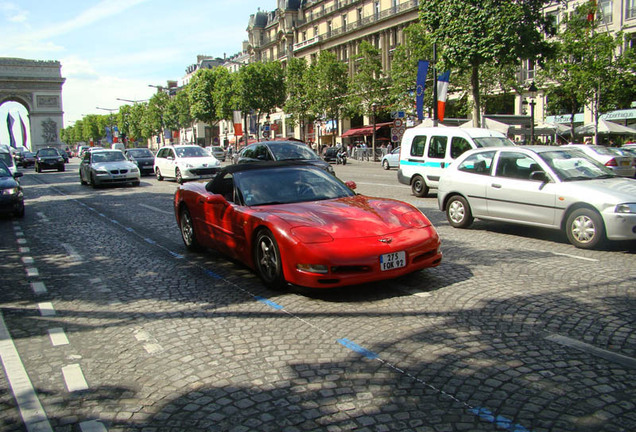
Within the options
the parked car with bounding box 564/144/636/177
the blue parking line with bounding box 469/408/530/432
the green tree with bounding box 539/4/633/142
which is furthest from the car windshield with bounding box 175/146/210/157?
the blue parking line with bounding box 469/408/530/432

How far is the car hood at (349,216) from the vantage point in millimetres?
5488

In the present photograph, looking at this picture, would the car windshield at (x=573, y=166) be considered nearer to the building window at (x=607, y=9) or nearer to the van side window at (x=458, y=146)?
the van side window at (x=458, y=146)

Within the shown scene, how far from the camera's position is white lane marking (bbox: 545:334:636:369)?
3675 mm

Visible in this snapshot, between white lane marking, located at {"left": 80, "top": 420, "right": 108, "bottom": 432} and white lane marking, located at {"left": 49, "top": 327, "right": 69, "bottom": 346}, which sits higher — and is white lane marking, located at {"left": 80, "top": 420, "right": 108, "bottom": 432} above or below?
below

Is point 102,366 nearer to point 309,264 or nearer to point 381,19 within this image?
point 309,264

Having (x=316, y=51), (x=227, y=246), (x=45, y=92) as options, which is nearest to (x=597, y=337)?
(x=227, y=246)

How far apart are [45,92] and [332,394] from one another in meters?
101

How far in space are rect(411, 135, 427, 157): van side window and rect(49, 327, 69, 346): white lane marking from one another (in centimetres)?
1214

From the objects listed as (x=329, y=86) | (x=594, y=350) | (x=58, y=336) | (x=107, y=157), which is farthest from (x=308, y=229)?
(x=329, y=86)

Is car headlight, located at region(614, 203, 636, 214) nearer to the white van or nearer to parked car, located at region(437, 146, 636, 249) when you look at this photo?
parked car, located at region(437, 146, 636, 249)

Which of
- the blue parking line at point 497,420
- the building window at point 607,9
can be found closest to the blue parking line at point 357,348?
the blue parking line at point 497,420

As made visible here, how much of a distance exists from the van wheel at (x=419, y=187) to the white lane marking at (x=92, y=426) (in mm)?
12961

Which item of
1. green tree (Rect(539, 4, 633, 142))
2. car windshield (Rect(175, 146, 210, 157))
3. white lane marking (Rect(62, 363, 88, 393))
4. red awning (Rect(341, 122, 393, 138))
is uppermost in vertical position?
green tree (Rect(539, 4, 633, 142))

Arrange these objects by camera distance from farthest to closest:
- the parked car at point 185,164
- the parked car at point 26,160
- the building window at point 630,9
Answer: the parked car at point 26,160
the building window at point 630,9
the parked car at point 185,164
